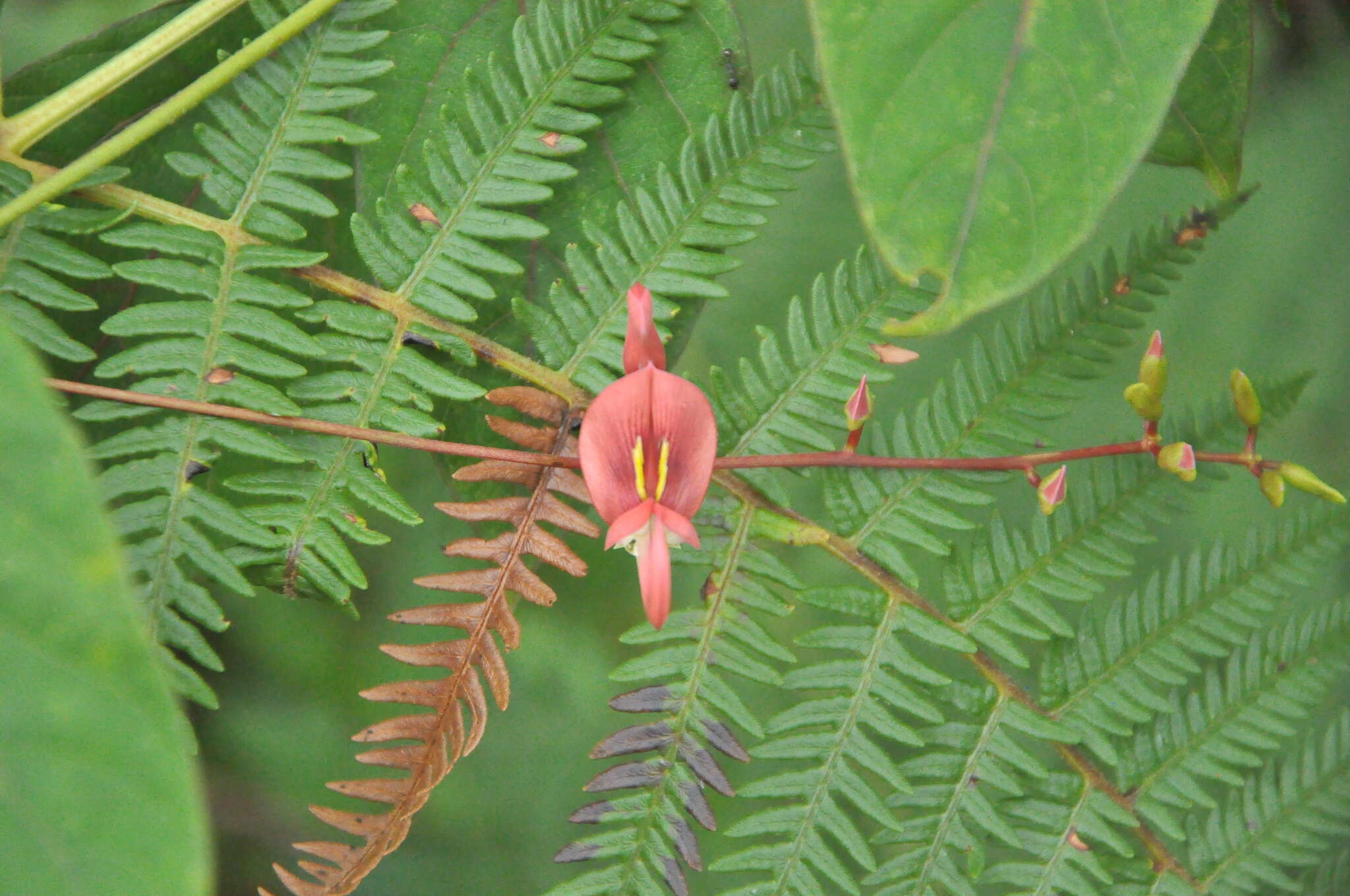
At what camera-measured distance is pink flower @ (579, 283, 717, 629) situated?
58 cm

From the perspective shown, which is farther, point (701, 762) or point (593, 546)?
point (593, 546)

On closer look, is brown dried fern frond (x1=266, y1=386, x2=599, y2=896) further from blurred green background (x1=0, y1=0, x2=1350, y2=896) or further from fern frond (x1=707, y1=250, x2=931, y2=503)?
blurred green background (x1=0, y1=0, x2=1350, y2=896)

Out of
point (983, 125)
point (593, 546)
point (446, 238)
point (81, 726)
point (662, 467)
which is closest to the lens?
point (81, 726)

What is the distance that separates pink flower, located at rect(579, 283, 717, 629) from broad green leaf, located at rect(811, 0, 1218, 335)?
7.1 inches

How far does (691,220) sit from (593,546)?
406 mm

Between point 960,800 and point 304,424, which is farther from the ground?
point 304,424

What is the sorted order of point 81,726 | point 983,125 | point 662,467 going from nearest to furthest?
point 81,726 < point 983,125 < point 662,467

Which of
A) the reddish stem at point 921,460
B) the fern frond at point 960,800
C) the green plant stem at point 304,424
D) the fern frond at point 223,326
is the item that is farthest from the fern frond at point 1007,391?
the fern frond at point 223,326

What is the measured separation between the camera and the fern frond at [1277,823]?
741 mm

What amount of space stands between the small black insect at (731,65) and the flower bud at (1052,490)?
0.38m

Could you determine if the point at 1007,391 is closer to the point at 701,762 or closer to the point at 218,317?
the point at 701,762

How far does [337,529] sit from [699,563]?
0.26m

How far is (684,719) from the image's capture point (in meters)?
0.67

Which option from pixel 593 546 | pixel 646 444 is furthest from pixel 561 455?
pixel 593 546
